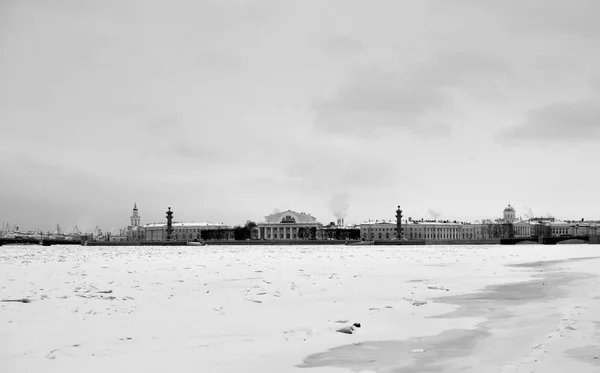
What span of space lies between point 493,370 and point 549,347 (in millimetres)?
1935

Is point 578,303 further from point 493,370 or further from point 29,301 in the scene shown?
point 29,301

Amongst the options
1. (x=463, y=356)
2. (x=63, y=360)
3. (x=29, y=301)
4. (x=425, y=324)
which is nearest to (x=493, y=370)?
(x=463, y=356)

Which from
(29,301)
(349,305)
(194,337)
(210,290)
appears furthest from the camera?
(210,290)

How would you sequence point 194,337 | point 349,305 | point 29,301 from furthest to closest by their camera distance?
point 349,305 → point 29,301 → point 194,337

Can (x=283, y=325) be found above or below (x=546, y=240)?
above

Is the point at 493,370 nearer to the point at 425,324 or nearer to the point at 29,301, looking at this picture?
the point at 425,324

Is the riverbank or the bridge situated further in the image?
the bridge

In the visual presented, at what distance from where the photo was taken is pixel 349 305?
15516 millimetres

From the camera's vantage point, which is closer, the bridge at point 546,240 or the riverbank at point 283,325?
the riverbank at point 283,325

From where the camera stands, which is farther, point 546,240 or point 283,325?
→ point 546,240

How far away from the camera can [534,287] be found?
21031mm

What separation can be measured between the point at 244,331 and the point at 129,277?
37.1 ft

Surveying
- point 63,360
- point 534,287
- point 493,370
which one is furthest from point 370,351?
point 534,287

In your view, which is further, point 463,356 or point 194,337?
point 194,337
